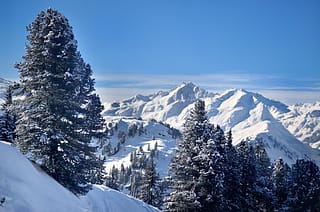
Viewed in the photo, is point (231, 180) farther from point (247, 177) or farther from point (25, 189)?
point (25, 189)

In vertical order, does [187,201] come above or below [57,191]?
below

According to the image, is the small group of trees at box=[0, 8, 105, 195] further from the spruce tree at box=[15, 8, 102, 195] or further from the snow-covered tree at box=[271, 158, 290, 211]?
the snow-covered tree at box=[271, 158, 290, 211]

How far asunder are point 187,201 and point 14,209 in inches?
654

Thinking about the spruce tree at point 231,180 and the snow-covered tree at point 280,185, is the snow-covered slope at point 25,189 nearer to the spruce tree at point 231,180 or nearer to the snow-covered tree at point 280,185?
the spruce tree at point 231,180

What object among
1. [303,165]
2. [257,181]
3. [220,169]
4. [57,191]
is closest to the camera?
[57,191]

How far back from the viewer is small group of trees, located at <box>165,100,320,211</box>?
27.6 metres

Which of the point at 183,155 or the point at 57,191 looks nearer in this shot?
the point at 57,191

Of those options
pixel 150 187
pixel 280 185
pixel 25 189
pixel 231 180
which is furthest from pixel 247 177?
pixel 25 189

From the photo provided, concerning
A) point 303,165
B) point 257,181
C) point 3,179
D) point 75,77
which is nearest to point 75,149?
point 75,77

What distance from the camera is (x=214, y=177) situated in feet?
90.9

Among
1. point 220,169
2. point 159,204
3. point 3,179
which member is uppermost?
point 3,179

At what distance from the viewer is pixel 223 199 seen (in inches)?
1105

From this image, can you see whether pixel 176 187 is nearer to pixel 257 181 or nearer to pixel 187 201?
pixel 187 201

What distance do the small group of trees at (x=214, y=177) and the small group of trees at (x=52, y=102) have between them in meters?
8.36
